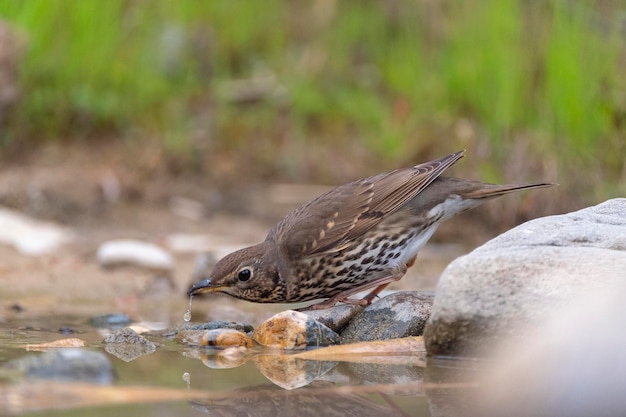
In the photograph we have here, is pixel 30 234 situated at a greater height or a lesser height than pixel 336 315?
greater

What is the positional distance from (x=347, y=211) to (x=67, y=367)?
91.0 inches

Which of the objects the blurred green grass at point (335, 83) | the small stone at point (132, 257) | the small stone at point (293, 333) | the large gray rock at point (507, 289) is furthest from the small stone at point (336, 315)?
the blurred green grass at point (335, 83)

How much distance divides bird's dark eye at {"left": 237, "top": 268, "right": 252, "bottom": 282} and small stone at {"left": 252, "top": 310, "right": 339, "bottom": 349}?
1.30 feet

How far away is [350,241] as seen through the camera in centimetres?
590

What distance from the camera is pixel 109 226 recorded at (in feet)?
29.3

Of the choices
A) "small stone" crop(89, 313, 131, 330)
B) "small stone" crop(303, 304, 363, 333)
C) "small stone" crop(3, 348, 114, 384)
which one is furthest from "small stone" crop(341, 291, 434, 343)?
"small stone" crop(3, 348, 114, 384)

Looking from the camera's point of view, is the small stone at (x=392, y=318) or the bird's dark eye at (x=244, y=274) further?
the bird's dark eye at (x=244, y=274)

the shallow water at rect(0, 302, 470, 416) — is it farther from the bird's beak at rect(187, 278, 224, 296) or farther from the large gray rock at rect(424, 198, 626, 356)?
the bird's beak at rect(187, 278, 224, 296)

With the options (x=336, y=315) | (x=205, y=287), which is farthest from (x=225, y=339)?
(x=336, y=315)

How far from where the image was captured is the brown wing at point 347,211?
589 cm

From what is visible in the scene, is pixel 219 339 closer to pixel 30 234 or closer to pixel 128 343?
pixel 128 343

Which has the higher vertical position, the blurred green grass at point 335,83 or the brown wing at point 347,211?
the blurred green grass at point 335,83

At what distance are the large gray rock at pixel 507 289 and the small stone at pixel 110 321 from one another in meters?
2.04

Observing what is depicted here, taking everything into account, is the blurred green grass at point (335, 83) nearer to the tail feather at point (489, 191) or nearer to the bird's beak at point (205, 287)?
the tail feather at point (489, 191)
